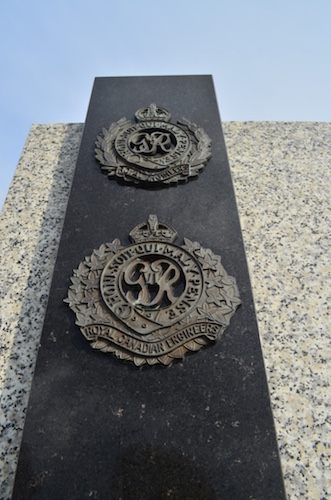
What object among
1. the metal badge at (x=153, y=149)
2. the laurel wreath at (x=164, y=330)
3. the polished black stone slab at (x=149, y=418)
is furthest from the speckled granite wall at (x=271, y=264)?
the metal badge at (x=153, y=149)

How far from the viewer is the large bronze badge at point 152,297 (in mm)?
2158

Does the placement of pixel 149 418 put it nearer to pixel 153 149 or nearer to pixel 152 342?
pixel 152 342

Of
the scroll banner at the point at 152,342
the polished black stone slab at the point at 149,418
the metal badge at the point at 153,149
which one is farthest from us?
the metal badge at the point at 153,149

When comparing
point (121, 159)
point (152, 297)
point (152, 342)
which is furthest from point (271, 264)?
point (121, 159)

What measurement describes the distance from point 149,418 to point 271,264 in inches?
56.9

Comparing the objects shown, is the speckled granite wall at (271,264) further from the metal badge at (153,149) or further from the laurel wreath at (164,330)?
the metal badge at (153,149)

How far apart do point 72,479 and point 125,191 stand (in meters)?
1.88

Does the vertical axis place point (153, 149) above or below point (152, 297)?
above

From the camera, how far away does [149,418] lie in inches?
77.8

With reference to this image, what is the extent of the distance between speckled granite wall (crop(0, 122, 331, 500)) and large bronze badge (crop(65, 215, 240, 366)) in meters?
0.43

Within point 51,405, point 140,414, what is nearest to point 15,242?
point 51,405

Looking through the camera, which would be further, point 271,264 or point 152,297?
point 271,264

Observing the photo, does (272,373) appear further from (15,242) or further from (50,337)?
(15,242)

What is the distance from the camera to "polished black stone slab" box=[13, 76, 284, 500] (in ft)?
5.93
